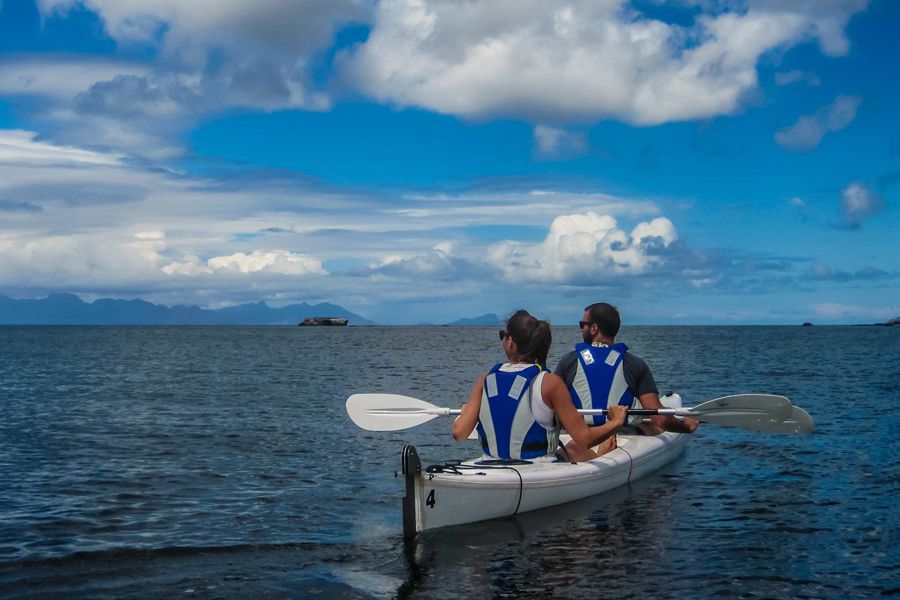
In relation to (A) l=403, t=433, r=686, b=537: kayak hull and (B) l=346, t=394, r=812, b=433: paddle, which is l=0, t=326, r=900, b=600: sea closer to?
(A) l=403, t=433, r=686, b=537: kayak hull

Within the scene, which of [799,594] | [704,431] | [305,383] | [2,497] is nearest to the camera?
[799,594]

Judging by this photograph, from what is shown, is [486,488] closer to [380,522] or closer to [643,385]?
[380,522]

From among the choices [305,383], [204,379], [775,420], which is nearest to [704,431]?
[775,420]

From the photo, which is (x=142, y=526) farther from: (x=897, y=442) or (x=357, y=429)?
(x=897, y=442)

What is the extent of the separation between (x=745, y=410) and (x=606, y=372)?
7.07 ft

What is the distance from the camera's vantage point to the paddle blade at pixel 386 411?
11.5 meters

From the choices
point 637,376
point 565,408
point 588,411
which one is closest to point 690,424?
point 637,376

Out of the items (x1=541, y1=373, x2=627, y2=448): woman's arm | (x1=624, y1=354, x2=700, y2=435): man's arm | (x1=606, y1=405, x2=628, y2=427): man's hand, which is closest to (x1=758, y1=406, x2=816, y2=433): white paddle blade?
(x1=624, y1=354, x2=700, y2=435): man's arm

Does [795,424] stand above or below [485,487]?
above

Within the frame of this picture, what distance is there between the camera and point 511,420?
909 centimetres

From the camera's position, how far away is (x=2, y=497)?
11836mm

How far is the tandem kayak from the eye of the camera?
8742mm

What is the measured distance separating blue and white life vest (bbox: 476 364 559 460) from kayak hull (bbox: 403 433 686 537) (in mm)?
237

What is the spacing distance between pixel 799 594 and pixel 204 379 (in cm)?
3417
